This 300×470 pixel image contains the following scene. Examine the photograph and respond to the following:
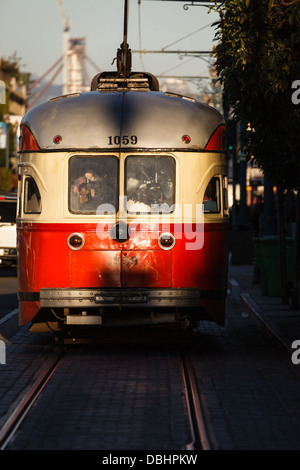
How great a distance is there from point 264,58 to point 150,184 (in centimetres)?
198

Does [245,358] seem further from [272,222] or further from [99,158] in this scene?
[272,222]

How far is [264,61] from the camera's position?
12.3m

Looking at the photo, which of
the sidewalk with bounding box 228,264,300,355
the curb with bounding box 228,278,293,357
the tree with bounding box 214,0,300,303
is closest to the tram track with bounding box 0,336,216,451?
the curb with bounding box 228,278,293,357

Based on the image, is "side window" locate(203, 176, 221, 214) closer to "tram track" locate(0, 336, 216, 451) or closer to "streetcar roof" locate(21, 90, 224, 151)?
"streetcar roof" locate(21, 90, 224, 151)

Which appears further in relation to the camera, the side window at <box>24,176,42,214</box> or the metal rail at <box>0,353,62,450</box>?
the side window at <box>24,176,42,214</box>

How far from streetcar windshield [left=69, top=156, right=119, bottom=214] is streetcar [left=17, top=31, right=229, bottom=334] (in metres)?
0.01

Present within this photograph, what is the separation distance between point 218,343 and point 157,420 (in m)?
5.39

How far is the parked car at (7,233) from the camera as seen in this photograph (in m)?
27.6

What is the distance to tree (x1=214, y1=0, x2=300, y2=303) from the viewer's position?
12.2 m

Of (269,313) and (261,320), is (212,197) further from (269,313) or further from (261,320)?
(269,313)

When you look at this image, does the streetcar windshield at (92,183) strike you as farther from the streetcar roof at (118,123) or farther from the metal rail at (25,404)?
the metal rail at (25,404)

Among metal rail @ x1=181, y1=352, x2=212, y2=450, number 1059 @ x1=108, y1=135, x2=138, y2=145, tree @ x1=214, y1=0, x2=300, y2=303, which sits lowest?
metal rail @ x1=181, y1=352, x2=212, y2=450

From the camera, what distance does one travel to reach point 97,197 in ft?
40.3

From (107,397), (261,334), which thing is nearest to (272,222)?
(261,334)
